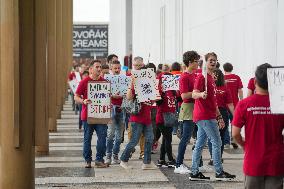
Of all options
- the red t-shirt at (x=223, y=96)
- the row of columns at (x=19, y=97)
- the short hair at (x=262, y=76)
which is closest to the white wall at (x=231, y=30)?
the red t-shirt at (x=223, y=96)

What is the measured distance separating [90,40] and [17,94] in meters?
81.9

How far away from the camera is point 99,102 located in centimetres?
1446

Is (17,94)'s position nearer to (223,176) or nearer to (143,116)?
(143,116)

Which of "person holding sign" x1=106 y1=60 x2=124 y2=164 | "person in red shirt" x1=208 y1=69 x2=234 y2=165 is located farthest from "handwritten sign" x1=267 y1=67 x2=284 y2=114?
"person holding sign" x1=106 y1=60 x2=124 y2=164

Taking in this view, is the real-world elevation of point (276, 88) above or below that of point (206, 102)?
above

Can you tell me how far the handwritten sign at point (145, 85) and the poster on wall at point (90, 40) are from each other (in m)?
75.3

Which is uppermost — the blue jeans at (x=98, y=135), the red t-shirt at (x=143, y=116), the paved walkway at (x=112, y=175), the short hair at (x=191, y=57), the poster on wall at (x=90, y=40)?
the poster on wall at (x=90, y=40)

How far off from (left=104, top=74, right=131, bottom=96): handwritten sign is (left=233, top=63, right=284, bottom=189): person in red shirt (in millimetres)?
7203

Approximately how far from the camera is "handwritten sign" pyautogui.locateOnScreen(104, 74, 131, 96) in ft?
48.8

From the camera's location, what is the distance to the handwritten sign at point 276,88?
756 cm

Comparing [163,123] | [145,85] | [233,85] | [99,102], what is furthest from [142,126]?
[233,85]

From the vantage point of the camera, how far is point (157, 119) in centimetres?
1459

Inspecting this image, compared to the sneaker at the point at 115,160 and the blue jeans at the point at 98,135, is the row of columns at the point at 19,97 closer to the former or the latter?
the blue jeans at the point at 98,135

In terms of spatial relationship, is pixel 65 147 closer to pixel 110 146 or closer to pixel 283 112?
pixel 110 146
